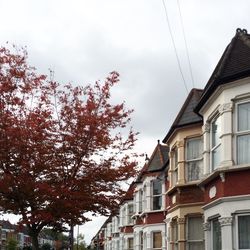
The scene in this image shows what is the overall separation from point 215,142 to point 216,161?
609 mm

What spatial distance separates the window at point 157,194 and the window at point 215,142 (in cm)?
1387

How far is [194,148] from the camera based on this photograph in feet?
62.2

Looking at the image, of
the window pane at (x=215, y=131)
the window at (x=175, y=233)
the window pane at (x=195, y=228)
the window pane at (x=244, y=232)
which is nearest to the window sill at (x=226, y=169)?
the window pane at (x=215, y=131)

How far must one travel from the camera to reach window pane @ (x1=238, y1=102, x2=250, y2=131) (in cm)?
1366

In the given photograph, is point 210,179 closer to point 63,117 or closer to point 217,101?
point 217,101

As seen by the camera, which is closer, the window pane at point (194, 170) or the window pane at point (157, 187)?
the window pane at point (194, 170)

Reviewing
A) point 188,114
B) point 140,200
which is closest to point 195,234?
point 188,114

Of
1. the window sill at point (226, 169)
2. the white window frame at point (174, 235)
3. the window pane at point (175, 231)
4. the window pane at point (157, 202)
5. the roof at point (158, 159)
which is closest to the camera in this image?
the window sill at point (226, 169)

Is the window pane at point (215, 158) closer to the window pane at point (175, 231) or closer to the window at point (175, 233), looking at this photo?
the window at point (175, 233)

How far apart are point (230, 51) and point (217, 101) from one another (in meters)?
1.52

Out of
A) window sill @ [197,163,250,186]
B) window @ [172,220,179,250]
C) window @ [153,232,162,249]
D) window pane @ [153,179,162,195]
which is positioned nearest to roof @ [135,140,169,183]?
window pane @ [153,179,162,195]

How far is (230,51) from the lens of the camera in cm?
1502

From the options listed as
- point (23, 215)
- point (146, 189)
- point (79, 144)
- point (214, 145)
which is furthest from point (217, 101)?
point (146, 189)

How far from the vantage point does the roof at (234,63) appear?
13.9 meters
